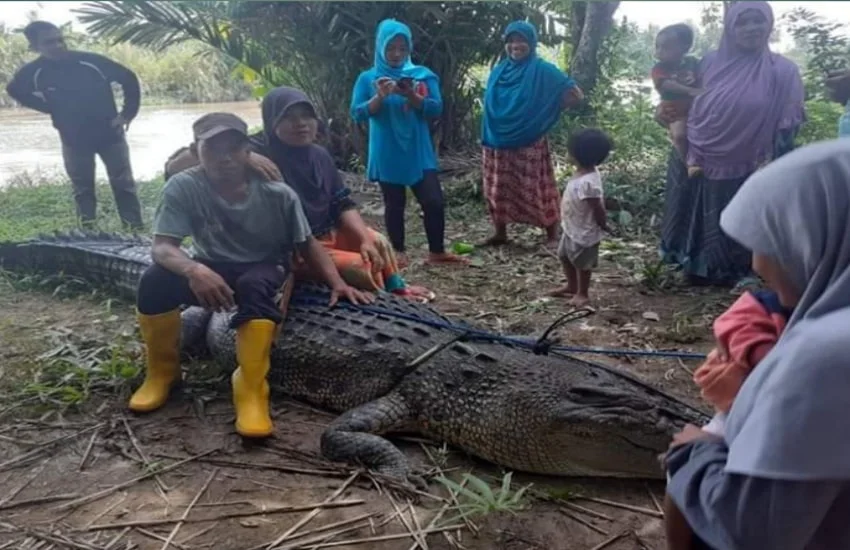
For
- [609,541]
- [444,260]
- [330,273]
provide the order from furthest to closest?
1. [444,260]
2. [330,273]
3. [609,541]

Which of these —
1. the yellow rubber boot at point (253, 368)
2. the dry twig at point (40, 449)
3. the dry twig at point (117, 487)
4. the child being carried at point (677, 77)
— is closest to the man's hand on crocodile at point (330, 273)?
the yellow rubber boot at point (253, 368)

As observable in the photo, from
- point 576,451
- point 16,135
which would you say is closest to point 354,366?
point 576,451

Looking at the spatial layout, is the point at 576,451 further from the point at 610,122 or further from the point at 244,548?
the point at 610,122

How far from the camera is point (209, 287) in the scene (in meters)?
2.76

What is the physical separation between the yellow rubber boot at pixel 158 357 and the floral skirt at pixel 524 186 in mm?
3232

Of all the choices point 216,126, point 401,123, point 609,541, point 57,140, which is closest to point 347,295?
point 216,126

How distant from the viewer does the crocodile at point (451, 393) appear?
2455 millimetres

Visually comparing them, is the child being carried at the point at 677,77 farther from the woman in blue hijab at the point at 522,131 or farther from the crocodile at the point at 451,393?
the crocodile at the point at 451,393

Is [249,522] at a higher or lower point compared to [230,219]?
lower

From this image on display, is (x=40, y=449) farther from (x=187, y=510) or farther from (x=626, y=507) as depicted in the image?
(x=626, y=507)

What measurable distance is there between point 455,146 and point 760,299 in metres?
7.75

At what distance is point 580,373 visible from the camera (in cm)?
270

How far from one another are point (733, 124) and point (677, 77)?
0.49 meters

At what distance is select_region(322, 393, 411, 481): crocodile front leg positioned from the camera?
8.54 ft
